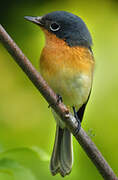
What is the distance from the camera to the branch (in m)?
2.11

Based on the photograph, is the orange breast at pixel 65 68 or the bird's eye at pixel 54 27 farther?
the bird's eye at pixel 54 27

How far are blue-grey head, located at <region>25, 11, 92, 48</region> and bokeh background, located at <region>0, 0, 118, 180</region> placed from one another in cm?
21

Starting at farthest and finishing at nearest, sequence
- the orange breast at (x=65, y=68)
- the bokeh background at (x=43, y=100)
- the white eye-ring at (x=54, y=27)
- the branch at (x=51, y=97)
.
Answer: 1. the white eye-ring at (x=54, y=27)
2. the orange breast at (x=65, y=68)
3. the bokeh background at (x=43, y=100)
4. the branch at (x=51, y=97)

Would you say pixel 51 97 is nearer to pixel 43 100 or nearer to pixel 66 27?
pixel 66 27

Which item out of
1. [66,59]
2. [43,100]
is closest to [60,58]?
[66,59]

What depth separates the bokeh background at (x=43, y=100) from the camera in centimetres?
309

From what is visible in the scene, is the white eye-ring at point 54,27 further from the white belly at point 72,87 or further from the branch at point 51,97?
the branch at point 51,97

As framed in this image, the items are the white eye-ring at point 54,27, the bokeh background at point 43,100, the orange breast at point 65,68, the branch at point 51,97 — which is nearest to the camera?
the branch at point 51,97

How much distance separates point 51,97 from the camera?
2.25 meters

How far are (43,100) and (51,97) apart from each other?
1.71 metres

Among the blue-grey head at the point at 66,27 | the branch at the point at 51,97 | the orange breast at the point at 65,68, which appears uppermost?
the blue-grey head at the point at 66,27

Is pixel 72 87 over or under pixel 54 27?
under

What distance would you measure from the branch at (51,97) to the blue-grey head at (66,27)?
1.10 metres

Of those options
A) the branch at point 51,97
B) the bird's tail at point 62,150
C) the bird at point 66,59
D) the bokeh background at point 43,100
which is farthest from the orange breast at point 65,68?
the branch at point 51,97
